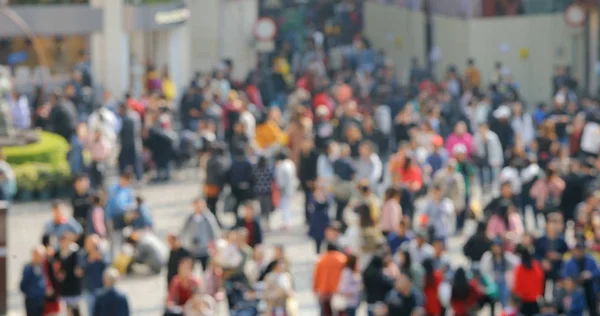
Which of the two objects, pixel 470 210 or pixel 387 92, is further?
pixel 387 92

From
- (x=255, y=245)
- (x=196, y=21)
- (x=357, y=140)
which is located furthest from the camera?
(x=196, y=21)

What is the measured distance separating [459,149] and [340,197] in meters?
2.28

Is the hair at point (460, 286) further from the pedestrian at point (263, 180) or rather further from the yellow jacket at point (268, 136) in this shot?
the yellow jacket at point (268, 136)

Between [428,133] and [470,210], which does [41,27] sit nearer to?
[428,133]

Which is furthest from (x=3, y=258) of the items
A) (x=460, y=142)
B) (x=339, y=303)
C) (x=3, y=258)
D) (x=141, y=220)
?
(x=460, y=142)

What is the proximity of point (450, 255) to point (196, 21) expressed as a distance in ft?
72.4

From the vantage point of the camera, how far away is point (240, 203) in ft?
91.4

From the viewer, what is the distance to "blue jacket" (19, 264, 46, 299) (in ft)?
69.1

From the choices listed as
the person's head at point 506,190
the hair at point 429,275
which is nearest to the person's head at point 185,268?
the hair at point 429,275

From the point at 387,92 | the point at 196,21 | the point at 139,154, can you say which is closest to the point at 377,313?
the point at 139,154

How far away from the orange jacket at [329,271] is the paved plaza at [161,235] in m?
1.82

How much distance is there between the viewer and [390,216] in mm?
24594

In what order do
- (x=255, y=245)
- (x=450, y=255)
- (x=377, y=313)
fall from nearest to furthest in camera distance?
(x=377, y=313) < (x=255, y=245) < (x=450, y=255)

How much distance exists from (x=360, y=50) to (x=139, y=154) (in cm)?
1656
